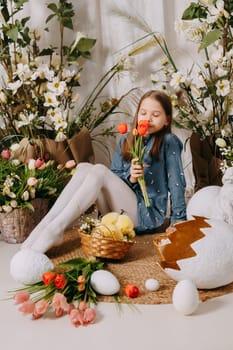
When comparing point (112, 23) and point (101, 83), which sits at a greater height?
point (112, 23)

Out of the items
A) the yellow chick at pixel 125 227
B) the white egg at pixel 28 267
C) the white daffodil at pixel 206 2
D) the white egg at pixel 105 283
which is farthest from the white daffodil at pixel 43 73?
the white egg at pixel 105 283

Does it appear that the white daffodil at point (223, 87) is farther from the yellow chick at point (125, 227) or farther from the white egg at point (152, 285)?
the white egg at point (152, 285)

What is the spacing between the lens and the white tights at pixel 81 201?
204 centimetres

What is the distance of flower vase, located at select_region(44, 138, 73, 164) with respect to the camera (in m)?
2.54

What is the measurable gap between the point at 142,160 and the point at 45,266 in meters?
Result: 0.60

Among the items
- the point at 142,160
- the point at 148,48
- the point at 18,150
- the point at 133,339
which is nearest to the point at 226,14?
the point at 148,48

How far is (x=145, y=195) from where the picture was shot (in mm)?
2127

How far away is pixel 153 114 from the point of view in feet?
7.31

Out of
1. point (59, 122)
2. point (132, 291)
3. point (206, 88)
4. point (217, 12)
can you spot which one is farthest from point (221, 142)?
point (132, 291)

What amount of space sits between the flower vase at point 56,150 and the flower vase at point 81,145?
0.03 metres

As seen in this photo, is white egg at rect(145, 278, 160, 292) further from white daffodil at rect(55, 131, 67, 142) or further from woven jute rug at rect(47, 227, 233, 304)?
→ white daffodil at rect(55, 131, 67, 142)

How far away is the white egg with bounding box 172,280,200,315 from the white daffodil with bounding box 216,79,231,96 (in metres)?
1.01

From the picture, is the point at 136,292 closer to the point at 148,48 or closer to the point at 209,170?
the point at 209,170

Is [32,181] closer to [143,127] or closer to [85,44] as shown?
[143,127]
